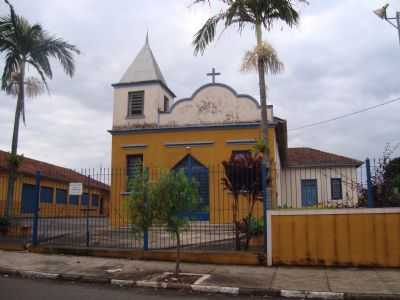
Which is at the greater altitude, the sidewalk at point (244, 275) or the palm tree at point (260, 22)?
the palm tree at point (260, 22)

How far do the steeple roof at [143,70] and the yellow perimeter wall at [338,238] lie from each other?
10921mm

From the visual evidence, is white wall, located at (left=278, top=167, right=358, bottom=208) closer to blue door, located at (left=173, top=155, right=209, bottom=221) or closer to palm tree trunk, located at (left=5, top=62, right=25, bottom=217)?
blue door, located at (left=173, top=155, right=209, bottom=221)

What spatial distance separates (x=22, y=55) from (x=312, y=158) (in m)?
20.6

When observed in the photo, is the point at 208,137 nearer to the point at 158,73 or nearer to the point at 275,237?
the point at 158,73

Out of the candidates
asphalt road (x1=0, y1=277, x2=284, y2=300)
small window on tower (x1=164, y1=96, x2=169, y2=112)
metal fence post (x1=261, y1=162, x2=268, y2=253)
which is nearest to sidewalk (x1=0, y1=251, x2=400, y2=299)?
asphalt road (x1=0, y1=277, x2=284, y2=300)

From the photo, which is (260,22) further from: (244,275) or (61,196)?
(61,196)

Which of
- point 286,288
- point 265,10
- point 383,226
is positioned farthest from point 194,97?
point 286,288

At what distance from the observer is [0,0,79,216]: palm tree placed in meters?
14.1

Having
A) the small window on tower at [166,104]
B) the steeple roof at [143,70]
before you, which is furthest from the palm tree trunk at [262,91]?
the small window on tower at [166,104]

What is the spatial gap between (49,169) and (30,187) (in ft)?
17.6

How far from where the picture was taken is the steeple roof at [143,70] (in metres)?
18.5

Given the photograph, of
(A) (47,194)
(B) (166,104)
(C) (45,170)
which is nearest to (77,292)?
(B) (166,104)

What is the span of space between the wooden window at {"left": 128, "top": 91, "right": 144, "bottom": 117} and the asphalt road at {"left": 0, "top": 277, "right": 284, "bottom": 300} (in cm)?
1110

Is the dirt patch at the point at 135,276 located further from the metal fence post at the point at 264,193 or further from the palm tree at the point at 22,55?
the palm tree at the point at 22,55
